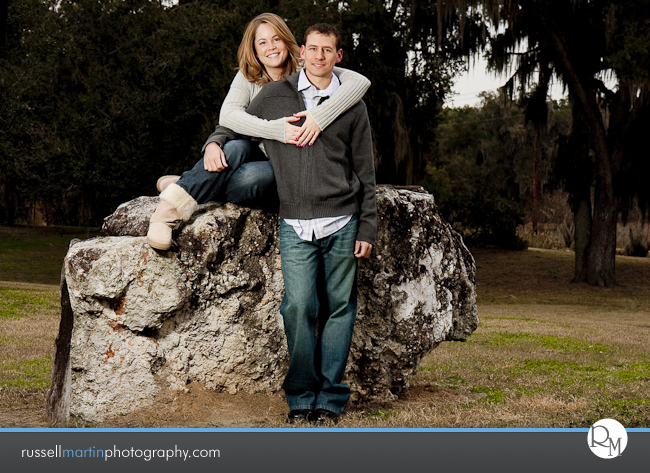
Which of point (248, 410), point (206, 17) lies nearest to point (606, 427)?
point (248, 410)

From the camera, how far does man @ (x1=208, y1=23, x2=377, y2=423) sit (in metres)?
3.61

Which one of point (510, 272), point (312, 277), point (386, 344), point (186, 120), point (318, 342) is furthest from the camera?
point (510, 272)

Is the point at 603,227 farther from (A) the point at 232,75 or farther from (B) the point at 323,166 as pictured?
(B) the point at 323,166

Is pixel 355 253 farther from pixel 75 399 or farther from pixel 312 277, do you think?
pixel 75 399

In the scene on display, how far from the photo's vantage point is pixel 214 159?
145 inches

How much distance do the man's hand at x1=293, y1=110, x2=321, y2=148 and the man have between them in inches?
1.6

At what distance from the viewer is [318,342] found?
392cm

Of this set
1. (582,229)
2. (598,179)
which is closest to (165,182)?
(598,179)

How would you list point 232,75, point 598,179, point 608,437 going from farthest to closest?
point 598,179 → point 232,75 → point 608,437

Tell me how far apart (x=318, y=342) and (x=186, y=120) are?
13241mm

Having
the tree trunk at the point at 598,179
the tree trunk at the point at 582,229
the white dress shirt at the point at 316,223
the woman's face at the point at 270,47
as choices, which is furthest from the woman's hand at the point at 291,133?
the tree trunk at the point at 582,229

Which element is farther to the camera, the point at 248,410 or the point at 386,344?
the point at 386,344

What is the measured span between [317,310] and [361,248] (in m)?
0.40

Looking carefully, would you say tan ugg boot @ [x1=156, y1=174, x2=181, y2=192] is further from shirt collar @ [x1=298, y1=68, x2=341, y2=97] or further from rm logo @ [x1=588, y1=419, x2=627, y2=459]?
rm logo @ [x1=588, y1=419, x2=627, y2=459]
